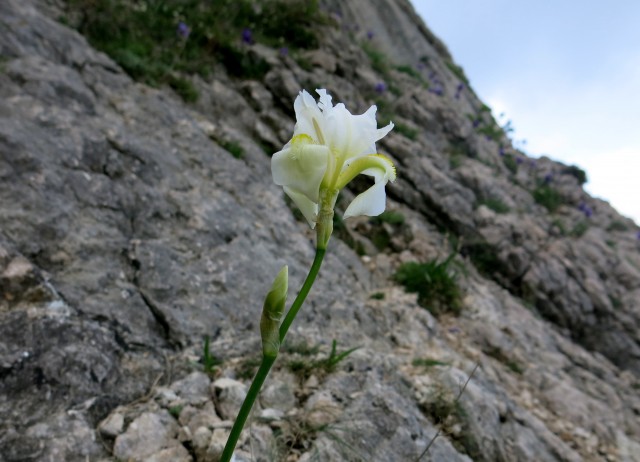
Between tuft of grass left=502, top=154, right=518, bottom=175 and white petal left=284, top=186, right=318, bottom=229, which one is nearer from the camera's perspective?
white petal left=284, top=186, right=318, bottom=229

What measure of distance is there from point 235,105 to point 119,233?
3.70 m

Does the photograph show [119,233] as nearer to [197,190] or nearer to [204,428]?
[197,190]

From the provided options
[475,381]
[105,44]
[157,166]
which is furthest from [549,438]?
[105,44]

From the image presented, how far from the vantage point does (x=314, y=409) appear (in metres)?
2.81

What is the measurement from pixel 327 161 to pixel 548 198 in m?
11.6

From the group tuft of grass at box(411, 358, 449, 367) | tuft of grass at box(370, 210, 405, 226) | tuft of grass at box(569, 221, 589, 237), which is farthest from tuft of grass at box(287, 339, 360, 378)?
tuft of grass at box(569, 221, 589, 237)

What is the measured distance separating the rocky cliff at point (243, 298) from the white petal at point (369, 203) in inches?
53.5

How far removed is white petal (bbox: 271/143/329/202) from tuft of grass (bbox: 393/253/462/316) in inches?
173

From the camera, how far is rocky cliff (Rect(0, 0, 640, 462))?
2.58 m

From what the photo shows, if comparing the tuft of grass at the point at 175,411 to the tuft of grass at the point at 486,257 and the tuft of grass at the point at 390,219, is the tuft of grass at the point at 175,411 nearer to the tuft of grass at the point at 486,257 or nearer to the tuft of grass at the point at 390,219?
the tuft of grass at the point at 390,219

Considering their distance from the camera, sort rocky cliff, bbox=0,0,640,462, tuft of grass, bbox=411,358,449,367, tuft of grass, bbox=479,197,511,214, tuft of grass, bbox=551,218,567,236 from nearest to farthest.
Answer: rocky cliff, bbox=0,0,640,462 → tuft of grass, bbox=411,358,449,367 → tuft of grass, bbox=479,197,511,214 → tuft of grass, bbox=551,218,567,236

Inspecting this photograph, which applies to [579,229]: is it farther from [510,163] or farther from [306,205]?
[306,205]

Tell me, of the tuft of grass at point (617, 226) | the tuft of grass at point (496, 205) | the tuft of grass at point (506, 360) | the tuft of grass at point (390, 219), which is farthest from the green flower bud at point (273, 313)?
the tuft of grass at point (617, 226)

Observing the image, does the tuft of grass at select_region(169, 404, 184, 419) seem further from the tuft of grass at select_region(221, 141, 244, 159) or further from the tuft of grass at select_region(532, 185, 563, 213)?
the tuft of grass at select_region(532, 185, 563, 213)
